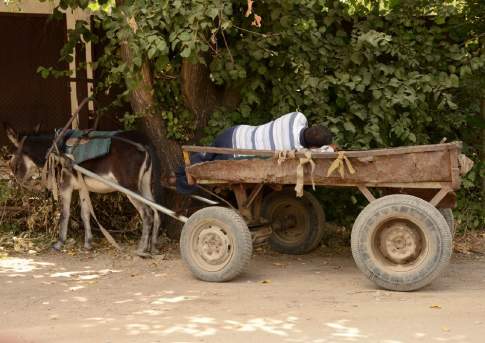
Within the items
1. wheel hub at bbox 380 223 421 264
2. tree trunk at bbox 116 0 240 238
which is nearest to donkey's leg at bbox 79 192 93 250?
tree trunk at bbox 116 0 240 238

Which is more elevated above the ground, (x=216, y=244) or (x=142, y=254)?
(x=216, y=244)

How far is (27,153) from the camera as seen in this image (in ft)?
26.5

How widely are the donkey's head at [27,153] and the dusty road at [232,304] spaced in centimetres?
112

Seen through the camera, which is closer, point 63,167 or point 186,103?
point 63,167

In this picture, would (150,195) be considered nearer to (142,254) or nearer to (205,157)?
(142,254)

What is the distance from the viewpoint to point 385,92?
7453mm

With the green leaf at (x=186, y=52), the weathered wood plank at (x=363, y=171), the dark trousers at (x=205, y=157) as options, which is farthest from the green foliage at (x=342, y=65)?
the weathered wood plank at (x=363, y=171)

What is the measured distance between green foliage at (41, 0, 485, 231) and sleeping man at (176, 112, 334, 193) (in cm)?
90

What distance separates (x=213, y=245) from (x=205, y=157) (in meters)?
0.86

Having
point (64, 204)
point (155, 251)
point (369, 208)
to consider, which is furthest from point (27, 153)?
point (369, 208)

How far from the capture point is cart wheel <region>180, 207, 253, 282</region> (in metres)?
6.36

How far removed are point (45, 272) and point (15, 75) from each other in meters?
3.72

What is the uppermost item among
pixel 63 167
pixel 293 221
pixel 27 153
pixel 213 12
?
pixel 213 12

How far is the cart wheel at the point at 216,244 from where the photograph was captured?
6.36m
